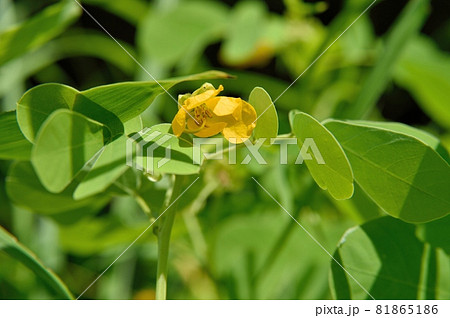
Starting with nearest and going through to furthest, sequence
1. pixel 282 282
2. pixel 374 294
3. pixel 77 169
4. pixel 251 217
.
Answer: pixel 77 169
pixel 374 294
pixel 282 282
pixel 251 217

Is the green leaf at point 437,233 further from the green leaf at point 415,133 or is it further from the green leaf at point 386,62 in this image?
the green leaf at point 386,62

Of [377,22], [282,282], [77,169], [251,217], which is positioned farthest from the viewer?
[377,22]

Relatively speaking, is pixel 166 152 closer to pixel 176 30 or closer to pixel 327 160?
pixel 327 160

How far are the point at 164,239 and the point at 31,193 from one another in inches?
8.5

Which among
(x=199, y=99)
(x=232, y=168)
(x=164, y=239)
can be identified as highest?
(x=199, y=99)

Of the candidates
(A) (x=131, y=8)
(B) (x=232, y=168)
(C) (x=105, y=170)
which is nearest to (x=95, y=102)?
(C) (x=105, y=170)

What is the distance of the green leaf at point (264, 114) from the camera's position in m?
0.40

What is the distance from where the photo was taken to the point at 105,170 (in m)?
0.36

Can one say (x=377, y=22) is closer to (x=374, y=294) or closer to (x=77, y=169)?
(x=374, y=294)

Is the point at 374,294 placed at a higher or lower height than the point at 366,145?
lower

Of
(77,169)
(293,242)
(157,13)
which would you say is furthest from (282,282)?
(157,13)

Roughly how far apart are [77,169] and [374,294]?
279mm

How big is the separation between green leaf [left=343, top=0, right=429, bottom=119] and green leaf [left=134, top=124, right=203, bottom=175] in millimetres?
355

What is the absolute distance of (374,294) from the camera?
1.53 ft
